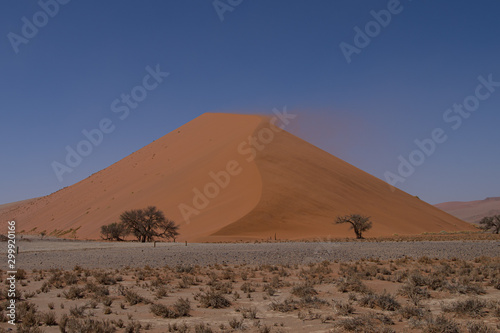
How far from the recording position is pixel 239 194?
42.6 m

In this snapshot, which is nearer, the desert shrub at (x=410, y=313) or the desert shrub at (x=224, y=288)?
the desert shrub at (x=410, y=313)

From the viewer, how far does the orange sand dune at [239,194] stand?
126ft

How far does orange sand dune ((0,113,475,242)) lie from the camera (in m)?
38.5

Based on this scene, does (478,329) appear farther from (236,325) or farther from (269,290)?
(269,290)

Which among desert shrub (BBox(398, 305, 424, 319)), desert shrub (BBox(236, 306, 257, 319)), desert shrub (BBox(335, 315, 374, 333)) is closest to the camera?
desert shrub (BBox(335, 315, 374, 333))

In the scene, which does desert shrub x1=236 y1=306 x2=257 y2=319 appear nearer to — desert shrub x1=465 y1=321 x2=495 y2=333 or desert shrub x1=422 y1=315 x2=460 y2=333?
desert shrub x1=422 y1=315 x2=460 y2=333

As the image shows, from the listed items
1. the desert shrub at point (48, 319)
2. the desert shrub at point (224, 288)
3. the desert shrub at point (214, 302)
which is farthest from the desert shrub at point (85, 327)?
the desert shrub at point (224, 288)

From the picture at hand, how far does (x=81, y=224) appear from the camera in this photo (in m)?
47.6

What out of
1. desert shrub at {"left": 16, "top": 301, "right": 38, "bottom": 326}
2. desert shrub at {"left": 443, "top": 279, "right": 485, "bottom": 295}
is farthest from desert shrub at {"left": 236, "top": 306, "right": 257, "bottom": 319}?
desert shrub at {"left": 443, "top": 279, "right": 485, "bottom": 295}

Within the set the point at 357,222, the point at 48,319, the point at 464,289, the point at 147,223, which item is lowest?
the point at 464,289

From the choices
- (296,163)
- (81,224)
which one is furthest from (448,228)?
(81,224)

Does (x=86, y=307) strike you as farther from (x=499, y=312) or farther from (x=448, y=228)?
(x=448, y=228)

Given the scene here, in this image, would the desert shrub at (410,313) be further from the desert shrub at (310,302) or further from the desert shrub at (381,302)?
the desert shrub at (310,302)

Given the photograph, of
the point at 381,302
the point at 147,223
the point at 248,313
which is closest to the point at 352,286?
the point at 381,302
